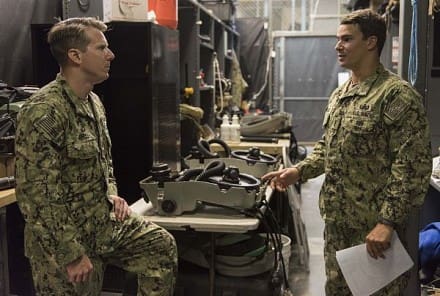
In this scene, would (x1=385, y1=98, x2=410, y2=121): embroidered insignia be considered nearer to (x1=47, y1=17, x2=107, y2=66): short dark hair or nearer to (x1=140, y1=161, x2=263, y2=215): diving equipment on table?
(x1=140, y1=161, x2=263, y2=215): diving equipment on table

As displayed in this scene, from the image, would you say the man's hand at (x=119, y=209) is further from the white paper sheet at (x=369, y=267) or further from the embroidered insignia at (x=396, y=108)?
the embroidered insignia at (x=396, y=108)

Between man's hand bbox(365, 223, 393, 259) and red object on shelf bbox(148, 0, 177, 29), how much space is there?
2.09 metres

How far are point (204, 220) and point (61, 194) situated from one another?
2.42 feet

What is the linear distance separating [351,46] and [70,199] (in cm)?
131

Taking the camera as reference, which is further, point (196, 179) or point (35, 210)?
point (196, 179)

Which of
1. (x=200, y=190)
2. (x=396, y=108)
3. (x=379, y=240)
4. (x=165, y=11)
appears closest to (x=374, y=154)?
(x=396, y=108)

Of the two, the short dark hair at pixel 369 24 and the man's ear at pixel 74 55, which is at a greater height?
the short dark hair at pixel 369 24

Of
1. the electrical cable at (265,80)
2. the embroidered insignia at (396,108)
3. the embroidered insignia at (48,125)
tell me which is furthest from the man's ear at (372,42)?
the electrical cable at (265,80)

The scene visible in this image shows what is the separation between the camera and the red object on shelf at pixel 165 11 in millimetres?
3344

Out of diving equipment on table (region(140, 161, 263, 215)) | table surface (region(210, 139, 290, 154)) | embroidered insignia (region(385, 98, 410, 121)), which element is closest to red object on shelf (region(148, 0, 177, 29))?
table surface (region(210, 139, 290, 154))

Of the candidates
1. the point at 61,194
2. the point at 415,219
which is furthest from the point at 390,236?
the point at 61,194

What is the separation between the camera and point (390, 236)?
1.97m

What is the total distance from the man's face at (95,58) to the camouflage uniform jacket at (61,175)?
0.34 ft

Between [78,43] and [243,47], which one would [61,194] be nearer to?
[78,43]
